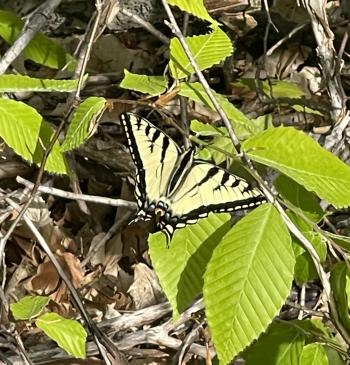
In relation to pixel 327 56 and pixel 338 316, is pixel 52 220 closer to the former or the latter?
pixel 327 56

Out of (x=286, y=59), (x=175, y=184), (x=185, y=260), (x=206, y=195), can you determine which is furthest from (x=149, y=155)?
(x=286, y=59)

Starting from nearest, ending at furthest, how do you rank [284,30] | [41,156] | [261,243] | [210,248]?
1. [261,243]
2. [210,248]
3. [41,156]
4. [284,30]

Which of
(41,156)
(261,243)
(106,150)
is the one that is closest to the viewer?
(261,243)

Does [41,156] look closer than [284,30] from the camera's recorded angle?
Yes

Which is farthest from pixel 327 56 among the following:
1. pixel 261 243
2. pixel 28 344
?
pixel 28 344

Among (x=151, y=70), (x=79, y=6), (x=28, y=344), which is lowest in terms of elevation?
(x=28, y=344)

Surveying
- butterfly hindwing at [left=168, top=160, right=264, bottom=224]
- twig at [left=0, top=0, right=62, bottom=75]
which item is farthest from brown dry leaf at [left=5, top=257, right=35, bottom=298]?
butterfly hindwing at [left=168, top=160, right=264, bottom=224]

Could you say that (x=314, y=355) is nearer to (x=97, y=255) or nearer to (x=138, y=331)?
(x=138, y=331)
